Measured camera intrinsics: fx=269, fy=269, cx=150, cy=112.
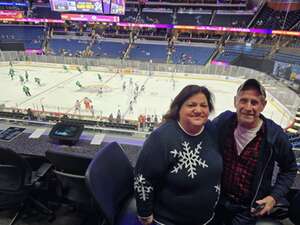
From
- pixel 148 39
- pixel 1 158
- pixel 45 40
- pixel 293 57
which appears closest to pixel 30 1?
pixel 45 40

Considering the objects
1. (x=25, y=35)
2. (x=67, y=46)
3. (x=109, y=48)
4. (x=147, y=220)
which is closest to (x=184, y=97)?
(x=147, y=220)

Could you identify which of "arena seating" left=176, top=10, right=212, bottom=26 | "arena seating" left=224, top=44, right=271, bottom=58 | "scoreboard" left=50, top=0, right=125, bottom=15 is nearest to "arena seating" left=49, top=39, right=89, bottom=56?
"scoreboard" left=50, top=0, right=125, bottom=15

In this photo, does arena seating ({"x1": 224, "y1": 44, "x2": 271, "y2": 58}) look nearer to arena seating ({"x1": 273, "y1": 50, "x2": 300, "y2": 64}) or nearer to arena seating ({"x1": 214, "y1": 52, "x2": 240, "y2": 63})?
arena seating ({"x1": 214, "y1": 52, "x2": 240, "y2": 63})

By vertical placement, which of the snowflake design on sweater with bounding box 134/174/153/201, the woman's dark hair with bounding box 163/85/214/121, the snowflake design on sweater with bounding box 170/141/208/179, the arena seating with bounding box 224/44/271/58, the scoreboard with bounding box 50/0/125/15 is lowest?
the arena seating with bounding box 224/44/271/58

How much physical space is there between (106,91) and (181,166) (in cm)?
1182

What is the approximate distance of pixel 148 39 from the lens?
25297 millimetres

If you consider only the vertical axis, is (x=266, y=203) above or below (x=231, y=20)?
below

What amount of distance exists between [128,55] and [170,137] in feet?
72.7

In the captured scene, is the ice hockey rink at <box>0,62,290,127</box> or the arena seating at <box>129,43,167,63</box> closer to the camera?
the ice hockey rink at <box>0,62,290,127</box>

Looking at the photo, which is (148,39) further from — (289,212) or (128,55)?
(289,212)

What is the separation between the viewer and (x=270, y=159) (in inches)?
60.3

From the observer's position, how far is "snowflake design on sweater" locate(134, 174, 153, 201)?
4.64 ft

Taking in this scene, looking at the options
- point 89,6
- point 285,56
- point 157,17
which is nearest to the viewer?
point 285,56

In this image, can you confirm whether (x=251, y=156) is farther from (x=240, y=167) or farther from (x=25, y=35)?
(x=25, y=35)
